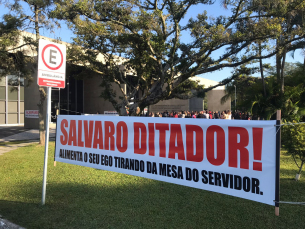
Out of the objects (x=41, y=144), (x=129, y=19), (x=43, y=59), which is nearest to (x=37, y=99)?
(x=41, y=144)

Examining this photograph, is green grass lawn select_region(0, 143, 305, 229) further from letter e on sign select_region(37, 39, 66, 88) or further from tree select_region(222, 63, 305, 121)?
tree select_region(222, 63, 305, 121)

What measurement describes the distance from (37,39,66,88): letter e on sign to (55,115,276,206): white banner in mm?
825

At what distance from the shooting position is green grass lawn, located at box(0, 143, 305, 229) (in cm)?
396

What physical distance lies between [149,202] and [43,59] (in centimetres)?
335

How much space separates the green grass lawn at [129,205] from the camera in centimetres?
396

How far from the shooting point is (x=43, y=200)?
15.7 feet

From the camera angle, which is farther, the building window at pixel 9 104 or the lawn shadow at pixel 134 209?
the building window at pixel 9 104

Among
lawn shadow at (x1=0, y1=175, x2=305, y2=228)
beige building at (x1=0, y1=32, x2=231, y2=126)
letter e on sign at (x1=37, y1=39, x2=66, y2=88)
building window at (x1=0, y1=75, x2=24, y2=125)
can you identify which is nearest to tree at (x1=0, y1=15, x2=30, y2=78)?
letter e on sign at (x1=37, y1=39, x2=66, y2=88)

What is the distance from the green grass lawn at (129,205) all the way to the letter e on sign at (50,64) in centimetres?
232

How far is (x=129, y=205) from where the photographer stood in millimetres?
4656

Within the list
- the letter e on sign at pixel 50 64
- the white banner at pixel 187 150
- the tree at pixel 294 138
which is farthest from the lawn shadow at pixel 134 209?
the letter e on sign at pixel 50 64

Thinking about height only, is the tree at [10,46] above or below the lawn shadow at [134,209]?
above

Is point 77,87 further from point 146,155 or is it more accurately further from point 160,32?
point 146,155

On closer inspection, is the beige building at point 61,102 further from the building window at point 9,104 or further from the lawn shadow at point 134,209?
the lawn shadow at point 134,209
